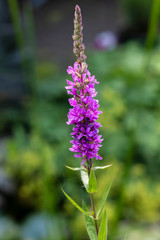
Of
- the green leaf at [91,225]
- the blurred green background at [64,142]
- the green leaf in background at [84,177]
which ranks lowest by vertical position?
the blurred green background at [64,142]

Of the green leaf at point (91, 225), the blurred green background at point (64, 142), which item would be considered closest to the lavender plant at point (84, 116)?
the green leaf at point (91, 225)

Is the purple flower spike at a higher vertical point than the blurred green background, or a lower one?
higher

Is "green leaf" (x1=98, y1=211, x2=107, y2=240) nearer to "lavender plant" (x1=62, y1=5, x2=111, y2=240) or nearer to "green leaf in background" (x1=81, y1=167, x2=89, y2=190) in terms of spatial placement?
"lavender plant" (x1=62, y1=5, x2=111, y2=240)

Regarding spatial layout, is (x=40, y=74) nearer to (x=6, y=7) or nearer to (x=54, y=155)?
(x=6, y=7)

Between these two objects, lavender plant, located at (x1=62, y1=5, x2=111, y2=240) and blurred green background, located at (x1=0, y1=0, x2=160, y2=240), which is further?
blurred green background, located at (x1=0, y1=0, x2=160, y2=240)

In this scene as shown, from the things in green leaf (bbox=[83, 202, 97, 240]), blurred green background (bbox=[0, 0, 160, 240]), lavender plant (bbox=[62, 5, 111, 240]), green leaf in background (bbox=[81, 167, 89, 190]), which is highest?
lavender plant (bbox=[62, 5, 111, 240])

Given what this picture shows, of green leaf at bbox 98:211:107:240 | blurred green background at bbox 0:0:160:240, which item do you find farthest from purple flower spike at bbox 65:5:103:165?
blurred green background at bbox 0:0:160:240

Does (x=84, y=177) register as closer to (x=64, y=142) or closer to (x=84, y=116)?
(x=84, y=116)

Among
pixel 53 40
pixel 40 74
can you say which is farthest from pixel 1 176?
pixel 53 40

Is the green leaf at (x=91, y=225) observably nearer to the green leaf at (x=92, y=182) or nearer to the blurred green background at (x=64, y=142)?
the green leaf at (x=92, y=182)
